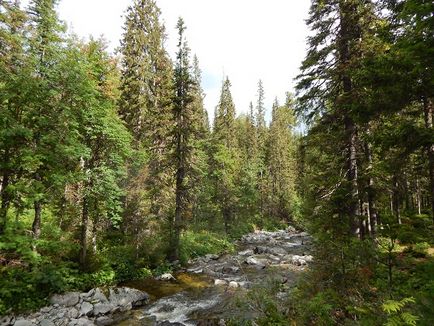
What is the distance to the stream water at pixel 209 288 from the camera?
430 inches

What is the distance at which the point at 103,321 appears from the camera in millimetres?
10703

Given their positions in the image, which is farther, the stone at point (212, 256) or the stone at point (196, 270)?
the stone at point (212, 256)

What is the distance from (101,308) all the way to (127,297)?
1182 millimetres

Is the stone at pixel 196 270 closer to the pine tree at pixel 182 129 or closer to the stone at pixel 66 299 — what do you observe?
the pine tree at pixel 182 129

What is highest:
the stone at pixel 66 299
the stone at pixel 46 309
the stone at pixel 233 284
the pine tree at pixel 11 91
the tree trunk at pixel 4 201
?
the pine tree at pixel 11 91

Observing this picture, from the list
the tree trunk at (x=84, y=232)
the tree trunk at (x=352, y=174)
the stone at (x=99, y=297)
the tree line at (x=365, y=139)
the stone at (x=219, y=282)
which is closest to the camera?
the tree line at (x=365, y=139)

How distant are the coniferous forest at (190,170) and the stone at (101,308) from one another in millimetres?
1566

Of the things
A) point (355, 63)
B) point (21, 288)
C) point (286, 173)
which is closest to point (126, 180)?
point (21, 288)

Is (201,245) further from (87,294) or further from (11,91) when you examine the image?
(11,91)

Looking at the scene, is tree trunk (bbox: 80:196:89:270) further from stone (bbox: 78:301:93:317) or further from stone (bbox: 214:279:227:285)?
stone (bbox: 214:279:227:285)

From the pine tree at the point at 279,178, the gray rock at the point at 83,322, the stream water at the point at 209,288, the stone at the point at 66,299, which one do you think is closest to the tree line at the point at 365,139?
the stream water at the point at 209,288

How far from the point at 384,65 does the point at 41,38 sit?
1184 cm

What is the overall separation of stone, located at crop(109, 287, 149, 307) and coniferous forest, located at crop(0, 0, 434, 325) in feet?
5.63

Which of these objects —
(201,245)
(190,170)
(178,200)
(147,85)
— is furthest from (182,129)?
(201,245)
